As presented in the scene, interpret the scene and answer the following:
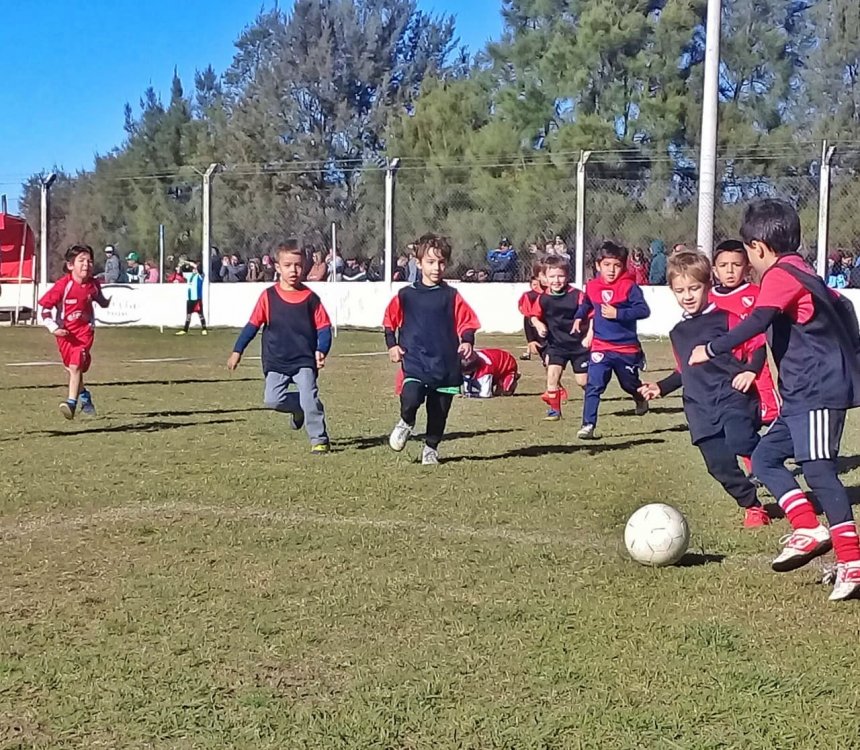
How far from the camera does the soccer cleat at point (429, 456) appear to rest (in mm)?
8699

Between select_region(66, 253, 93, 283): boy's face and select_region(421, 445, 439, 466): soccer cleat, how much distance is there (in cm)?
412

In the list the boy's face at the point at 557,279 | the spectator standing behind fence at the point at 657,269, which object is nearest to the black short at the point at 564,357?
the boy's face at the point at 557,279

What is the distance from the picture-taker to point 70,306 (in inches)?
439

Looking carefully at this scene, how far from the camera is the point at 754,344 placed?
23.2 ft

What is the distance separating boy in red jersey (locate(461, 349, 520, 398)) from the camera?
14492mm

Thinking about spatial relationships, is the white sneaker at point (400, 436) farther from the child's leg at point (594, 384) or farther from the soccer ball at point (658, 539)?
the soccer ball at point (658, 539)

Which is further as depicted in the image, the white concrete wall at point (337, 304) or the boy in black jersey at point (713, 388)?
the white concrete wall at point (337, 304)

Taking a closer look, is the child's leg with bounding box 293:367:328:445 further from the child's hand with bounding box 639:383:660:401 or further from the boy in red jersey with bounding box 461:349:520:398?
the boy in red jersey with bounding box 461:349:520:398

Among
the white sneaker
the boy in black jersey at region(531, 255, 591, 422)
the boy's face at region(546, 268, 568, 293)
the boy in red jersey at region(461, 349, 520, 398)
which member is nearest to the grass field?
the white sneaker

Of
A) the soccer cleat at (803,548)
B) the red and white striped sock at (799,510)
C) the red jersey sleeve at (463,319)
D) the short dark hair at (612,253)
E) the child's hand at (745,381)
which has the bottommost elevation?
the soccer cleat at (803,548)

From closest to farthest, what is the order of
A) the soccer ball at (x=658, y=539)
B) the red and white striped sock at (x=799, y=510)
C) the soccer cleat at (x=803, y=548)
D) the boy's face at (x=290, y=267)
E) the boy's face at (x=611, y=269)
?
the soccer cleat at (x=803, y=548)
the red and white striped sock at (x=799, y=510)
the soccer ball at (x=658, y=539)
the boy's face at (x=290, y=267)
the boy's face at (x=611, y=269)

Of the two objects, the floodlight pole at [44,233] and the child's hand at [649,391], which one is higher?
the floodlight pole at [44,233]

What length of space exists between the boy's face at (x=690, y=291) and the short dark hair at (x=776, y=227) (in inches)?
70.8

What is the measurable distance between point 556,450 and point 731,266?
2769 mm
